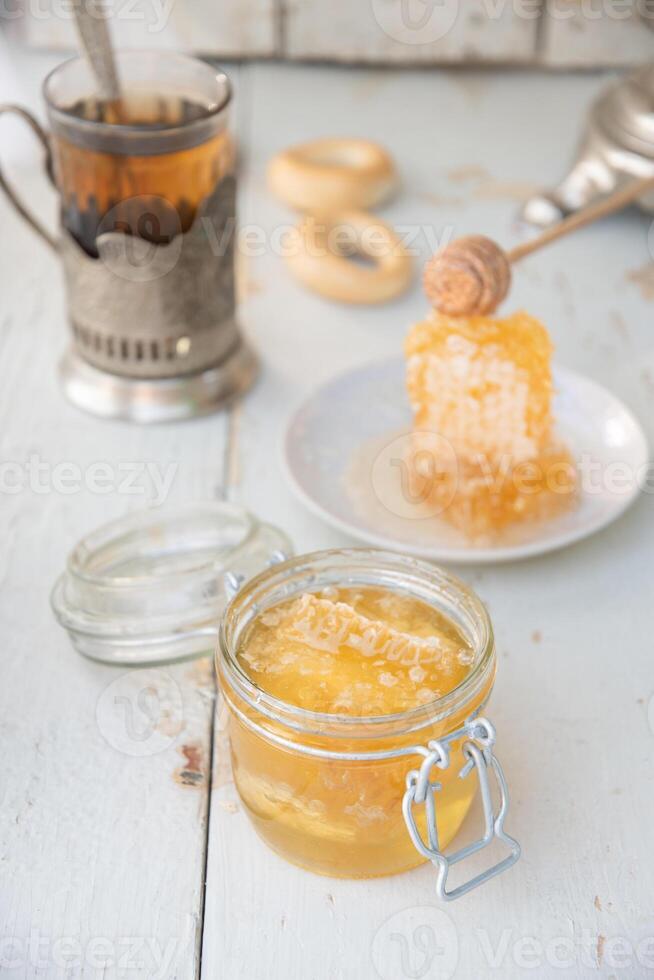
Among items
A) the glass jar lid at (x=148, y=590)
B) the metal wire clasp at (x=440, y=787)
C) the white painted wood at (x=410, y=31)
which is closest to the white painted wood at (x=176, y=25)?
the white painted wood at (x=410, y=31)

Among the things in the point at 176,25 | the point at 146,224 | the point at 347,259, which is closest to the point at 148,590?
the point at 146,224

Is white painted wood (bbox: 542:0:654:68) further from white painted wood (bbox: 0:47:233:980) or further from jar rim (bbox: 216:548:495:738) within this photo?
jar rim (bbox: 216:548:495:738)

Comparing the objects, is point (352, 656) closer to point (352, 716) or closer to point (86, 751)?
point (352, 716)

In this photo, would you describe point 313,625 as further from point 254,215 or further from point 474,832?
point 254,215

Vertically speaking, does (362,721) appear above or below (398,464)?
Answer: above

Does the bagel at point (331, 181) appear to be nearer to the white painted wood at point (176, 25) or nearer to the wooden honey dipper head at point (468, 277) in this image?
the white painted wood at point (176, 25)
